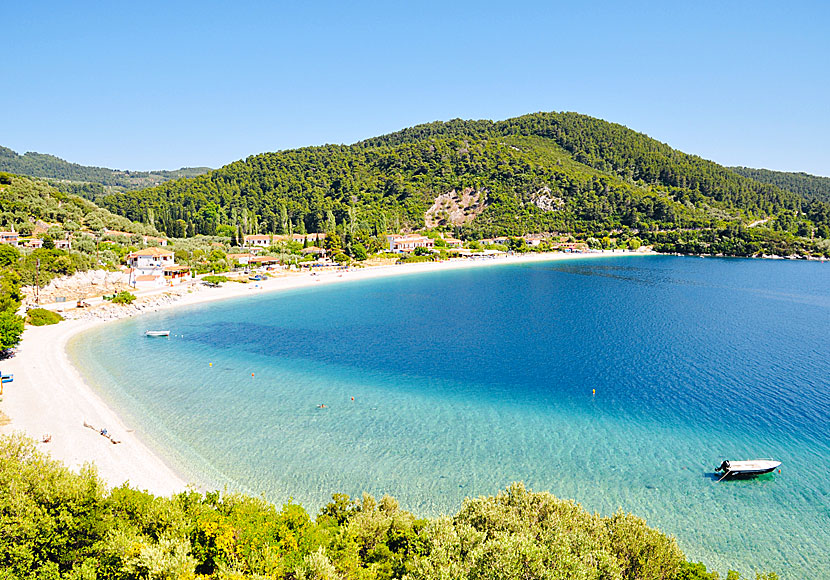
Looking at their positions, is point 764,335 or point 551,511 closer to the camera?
point 551,511

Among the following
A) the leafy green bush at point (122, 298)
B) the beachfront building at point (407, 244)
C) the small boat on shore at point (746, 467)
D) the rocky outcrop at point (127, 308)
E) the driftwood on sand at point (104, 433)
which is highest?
the beachfront building at point (407, 244)

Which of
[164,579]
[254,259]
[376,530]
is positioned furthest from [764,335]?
[254,259]

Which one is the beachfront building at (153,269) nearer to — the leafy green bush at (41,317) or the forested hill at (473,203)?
the leafy green bush at (41,317)

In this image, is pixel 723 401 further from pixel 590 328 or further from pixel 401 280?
pixel 401 280

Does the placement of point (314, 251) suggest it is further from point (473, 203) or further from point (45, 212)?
point (473, 203)

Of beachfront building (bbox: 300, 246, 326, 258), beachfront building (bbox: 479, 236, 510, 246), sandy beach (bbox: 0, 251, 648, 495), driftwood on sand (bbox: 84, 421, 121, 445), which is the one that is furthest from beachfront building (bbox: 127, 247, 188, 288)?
beachfront building (bbox: 479, 236, 510, 246)

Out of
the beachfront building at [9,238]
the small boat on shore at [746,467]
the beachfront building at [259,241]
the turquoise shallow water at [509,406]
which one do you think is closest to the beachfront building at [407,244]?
the beachfront building at [259,241]
